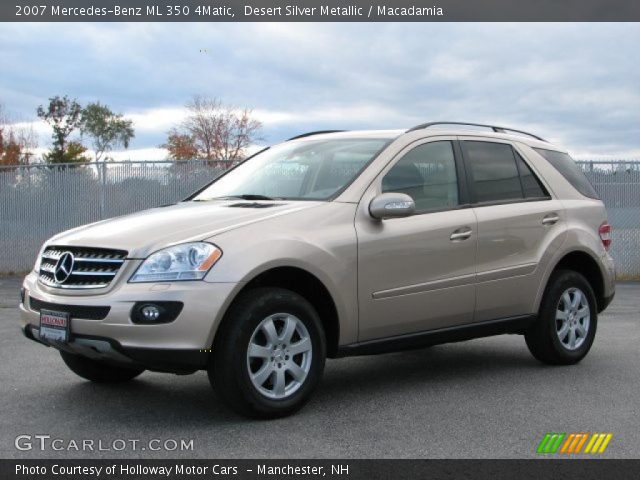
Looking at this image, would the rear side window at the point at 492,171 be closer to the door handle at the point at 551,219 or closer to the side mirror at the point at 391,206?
the door handle at the point at 551,219

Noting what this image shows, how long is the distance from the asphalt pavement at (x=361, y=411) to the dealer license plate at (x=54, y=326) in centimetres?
51

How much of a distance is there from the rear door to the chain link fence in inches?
388

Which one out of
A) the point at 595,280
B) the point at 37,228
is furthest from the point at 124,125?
the point at 595,280

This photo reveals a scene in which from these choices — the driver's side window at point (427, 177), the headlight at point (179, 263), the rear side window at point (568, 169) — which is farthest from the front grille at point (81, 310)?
the rear side window at point (568, 169)

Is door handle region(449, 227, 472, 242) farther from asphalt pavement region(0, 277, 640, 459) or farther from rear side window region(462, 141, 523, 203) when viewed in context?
asphalt pavement region(0, 277, 640, 459)

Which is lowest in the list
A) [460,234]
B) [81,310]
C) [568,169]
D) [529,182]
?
[81,310]

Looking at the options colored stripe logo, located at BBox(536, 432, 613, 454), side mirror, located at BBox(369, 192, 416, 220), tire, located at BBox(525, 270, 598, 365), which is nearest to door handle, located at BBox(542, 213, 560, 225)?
tire, located at BBox(525, 270, 598, 365)

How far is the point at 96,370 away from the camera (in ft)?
20.7

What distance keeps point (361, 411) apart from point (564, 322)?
7.84 feet

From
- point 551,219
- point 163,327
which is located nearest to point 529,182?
point 551,219

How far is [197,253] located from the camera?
16.4ft

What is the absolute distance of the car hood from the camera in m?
5.08

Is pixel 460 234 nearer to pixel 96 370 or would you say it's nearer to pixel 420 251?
pixel 420 251
